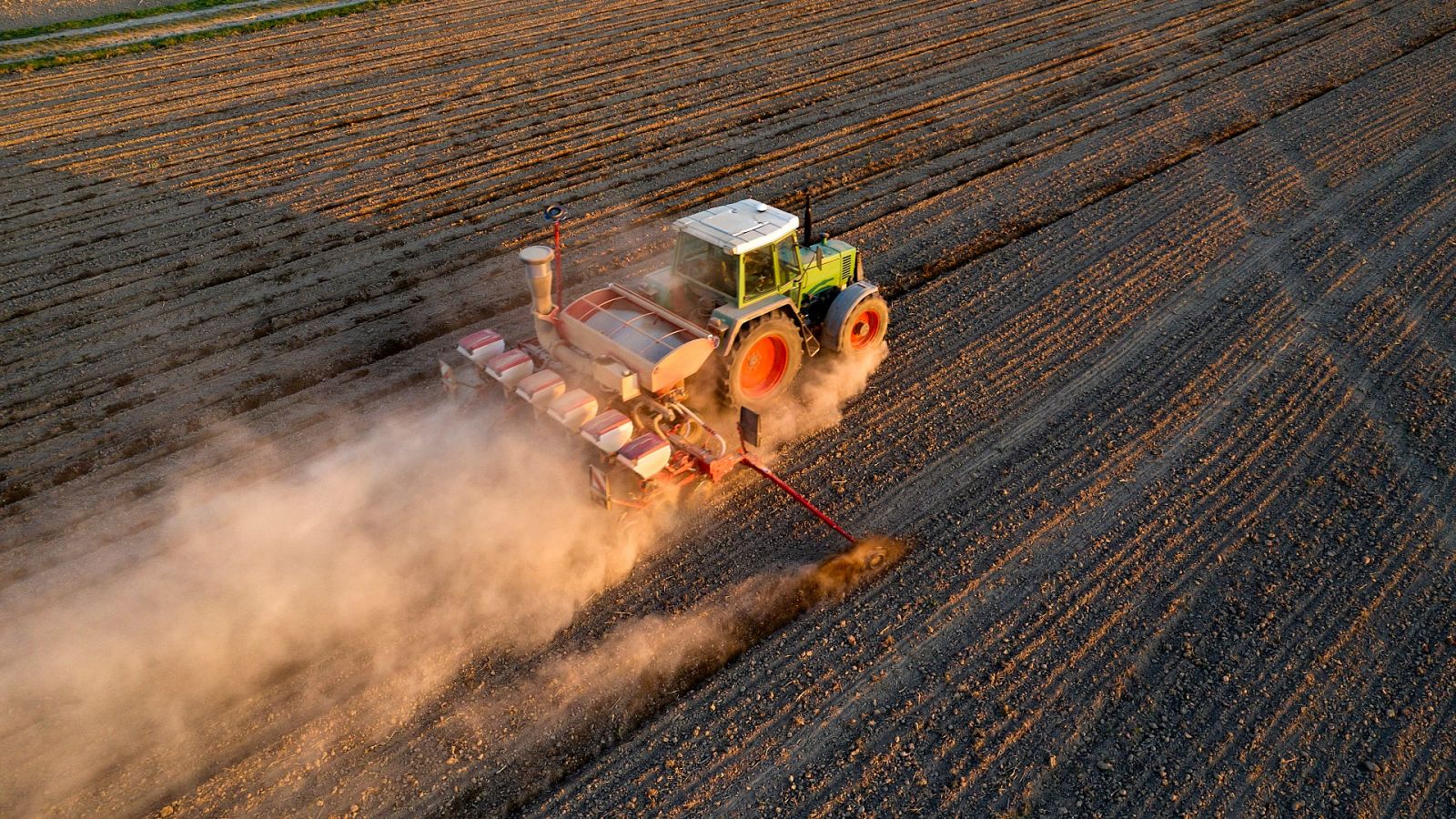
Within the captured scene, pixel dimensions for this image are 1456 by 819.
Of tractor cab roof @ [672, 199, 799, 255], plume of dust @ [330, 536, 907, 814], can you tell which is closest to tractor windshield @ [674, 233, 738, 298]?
tractor cab roof @ [672, 199, 799, 255]

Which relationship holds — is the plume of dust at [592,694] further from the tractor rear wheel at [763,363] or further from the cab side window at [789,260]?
the cab side window at [789,260]

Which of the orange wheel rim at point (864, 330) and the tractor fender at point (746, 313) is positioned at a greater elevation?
the tractor fender at point (746, 313)

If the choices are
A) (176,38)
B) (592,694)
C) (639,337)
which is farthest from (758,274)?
(176,38)

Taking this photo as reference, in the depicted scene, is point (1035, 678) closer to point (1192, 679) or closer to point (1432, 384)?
point (1192, 679)

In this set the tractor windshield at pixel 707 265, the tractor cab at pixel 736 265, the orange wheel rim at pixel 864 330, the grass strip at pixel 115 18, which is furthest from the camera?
the grass strip at pixel 115 18

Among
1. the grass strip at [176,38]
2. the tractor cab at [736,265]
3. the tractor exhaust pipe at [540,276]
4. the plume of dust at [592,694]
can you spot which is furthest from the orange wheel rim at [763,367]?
the grass strip at [176,38]

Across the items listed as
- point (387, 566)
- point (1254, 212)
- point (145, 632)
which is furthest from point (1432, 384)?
point (145, 632)

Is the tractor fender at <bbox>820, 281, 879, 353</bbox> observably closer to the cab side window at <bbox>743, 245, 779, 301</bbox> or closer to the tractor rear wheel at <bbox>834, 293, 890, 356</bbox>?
the tractor rear wheel at <bbox>834, 293, 890, 356</bbox>
